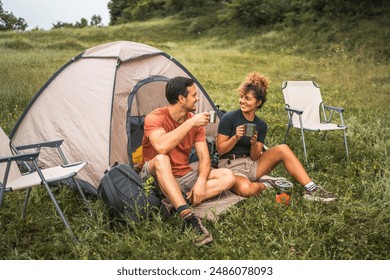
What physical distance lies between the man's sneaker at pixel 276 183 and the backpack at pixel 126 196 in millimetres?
1149

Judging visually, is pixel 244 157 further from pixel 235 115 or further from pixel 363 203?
pixel 363 203

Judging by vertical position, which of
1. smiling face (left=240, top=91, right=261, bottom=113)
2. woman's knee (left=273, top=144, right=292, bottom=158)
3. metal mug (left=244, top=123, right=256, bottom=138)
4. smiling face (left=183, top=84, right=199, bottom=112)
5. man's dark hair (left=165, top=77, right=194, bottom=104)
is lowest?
woman's knee (left=273, top=144, right=292, bottom=158)

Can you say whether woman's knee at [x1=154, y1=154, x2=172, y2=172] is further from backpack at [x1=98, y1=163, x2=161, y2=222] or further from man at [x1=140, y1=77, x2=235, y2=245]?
backpack at [x1=98, y1=163, x2=161, y2=222]

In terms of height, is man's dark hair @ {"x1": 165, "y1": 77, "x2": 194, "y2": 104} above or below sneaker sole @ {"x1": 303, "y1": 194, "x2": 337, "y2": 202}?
above

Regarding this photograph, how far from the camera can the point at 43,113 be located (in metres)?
4.48

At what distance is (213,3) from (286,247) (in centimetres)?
2631

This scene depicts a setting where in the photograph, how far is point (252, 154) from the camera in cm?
396

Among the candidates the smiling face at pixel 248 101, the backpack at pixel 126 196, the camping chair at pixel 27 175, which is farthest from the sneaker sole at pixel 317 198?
the camping chair at pixel 27 175

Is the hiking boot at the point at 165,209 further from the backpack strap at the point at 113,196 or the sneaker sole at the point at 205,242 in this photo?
the sneaker sole at the point at 205,242

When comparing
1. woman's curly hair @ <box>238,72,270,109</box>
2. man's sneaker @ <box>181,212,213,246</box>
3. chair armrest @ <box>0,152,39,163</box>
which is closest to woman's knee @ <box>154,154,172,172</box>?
man's sneaker @ <box>181,212,213,246</box>

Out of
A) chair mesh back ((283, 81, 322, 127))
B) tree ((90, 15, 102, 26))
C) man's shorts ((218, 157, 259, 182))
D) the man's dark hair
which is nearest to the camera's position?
the man's dark hair

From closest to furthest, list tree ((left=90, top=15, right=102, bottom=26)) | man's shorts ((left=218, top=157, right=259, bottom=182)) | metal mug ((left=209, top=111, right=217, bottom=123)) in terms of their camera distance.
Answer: metal mug ((left=209, top=111, right=217, bottom=123)) < man's shorts ((left=218, top=157, right=259, bottom=182)) < tree ((left=90, top=15, right=102, bottom=26))

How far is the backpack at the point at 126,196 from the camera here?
324 centimetres

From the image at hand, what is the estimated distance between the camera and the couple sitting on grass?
334cm
